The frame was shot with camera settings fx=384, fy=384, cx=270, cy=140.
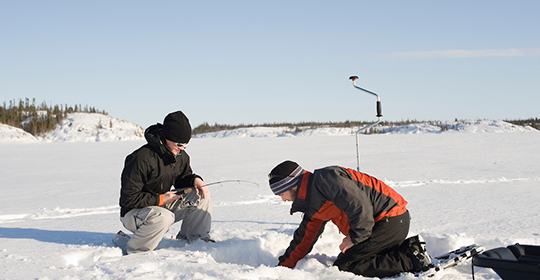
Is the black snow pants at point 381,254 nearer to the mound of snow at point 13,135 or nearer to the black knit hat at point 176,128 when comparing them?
the black knit hat at point 176,128

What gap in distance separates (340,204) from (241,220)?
6.67ft

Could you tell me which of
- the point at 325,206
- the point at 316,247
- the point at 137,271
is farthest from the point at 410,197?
the point at 137,271

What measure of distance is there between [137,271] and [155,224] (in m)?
0.69

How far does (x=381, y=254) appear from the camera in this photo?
2.77 metres

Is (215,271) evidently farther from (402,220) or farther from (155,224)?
(402,220)

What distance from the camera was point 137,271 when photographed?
2.50 metres

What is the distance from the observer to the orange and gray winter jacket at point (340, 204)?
98.7 inches

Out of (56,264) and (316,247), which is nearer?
(56,264)

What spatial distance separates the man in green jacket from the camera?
315cm

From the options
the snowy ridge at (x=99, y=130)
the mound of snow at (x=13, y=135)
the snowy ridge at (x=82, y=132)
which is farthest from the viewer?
the snowy ridge at (x=99, y=130)

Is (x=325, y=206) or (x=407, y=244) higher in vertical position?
(x=325, y=206)

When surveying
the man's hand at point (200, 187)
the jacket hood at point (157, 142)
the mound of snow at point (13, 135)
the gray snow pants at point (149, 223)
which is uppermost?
the mound of snow at point (13, 135)

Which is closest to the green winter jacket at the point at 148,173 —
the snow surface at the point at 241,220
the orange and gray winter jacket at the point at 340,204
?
the snow surface at the point at 241,220

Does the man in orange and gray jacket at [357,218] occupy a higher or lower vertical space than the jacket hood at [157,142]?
lower
